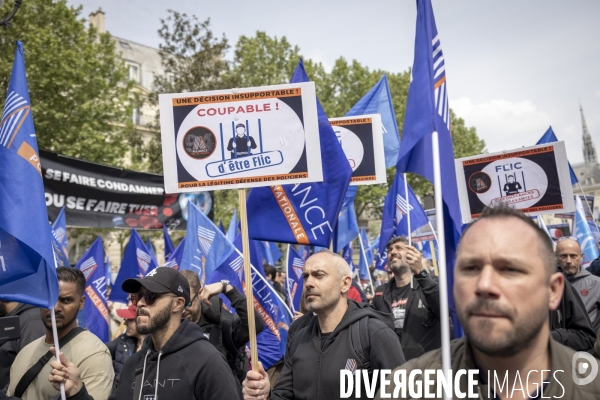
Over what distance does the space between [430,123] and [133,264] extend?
Answer: 765 cm

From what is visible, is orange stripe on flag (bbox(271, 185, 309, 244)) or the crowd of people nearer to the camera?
the crowd of people

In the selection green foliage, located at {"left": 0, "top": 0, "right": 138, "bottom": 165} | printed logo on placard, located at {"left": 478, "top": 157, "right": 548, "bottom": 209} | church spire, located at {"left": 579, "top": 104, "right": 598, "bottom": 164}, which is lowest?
printed logo on placard, located at {"left": 478, "top": 157, "right": 548, "bottom": 209}

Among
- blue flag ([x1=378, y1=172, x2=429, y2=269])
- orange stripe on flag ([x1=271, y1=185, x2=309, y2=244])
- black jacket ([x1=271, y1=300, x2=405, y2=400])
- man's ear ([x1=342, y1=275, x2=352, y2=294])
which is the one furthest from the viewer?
blue flag ([x1=378, y1=172, x2=429, y2=269])

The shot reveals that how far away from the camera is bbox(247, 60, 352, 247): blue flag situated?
5527 millimetres

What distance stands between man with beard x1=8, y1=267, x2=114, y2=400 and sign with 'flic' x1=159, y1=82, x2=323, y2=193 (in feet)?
3.69

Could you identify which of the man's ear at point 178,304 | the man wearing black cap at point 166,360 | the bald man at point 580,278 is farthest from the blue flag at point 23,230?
the bald man at point 580,278

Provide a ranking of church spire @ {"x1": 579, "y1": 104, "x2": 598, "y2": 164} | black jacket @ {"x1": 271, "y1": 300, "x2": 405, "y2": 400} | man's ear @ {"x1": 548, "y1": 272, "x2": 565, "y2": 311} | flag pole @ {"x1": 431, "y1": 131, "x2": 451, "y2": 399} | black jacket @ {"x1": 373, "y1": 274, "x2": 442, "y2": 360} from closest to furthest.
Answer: man's ear @ {"x1": 548, "y1": 272, "x2": 565, "y2": 311} < flag pole @ {"x1": 431, "y1": 131, "x2": 451, "y2": 399} < black jacket @ {"x1": 271, "y1": 300, "x2": 405, "y2": 400} < black jacket @ {"x1": 373, "y1": 274, "x2": 442, "y2": 360} < church spire @ {"x1": 579, "y1": 104, "x2": 598, "y2": 164}

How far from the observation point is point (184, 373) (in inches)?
129

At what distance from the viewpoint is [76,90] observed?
21.5 meters

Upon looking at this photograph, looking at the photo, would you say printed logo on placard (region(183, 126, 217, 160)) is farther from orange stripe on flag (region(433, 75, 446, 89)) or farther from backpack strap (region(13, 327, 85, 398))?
orange stripe on flag (region(433, 75, 446, 89))

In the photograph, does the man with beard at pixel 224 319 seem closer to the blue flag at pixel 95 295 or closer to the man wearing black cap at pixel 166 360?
the man wearing black cap at pixel 166 360

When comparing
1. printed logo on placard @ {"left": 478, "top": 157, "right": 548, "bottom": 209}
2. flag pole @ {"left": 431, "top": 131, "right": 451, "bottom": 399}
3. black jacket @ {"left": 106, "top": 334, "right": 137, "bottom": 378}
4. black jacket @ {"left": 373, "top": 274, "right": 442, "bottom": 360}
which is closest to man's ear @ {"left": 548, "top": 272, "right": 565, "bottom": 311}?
flag pole @ {"left": 431, "top": 131, "right": 451, "bottom": 399}

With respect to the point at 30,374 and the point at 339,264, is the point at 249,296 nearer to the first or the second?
the point at 339,264

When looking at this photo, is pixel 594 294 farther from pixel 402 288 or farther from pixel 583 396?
pixel 583 396
